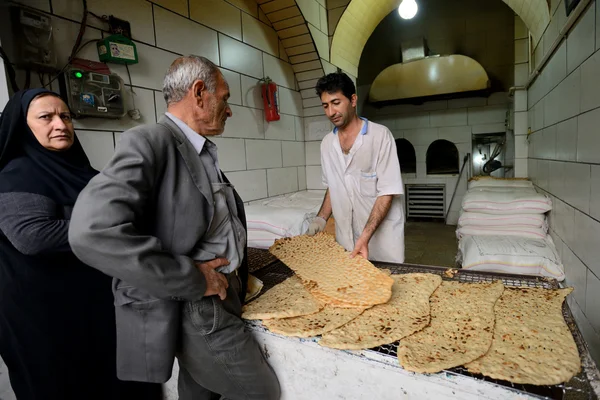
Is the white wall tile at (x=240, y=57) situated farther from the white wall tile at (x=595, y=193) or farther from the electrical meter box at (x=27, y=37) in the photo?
the white wall tile at (x=595, y=193)

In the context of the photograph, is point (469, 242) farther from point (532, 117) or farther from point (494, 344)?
point (532, 117)

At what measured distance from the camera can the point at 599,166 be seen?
1.56m

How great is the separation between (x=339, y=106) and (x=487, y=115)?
5283mm

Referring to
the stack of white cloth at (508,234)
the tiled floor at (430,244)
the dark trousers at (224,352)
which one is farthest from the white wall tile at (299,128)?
the dark trousers at (224,352)

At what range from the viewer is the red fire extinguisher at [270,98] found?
3551mm

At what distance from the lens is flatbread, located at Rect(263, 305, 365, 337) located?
1.13 metres

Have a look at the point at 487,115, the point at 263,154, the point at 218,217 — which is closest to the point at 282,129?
the point at 263,154

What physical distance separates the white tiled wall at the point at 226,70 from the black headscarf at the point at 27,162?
1.64ft

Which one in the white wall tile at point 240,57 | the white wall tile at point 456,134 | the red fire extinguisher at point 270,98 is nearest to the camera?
the white wall tile at point 240,57

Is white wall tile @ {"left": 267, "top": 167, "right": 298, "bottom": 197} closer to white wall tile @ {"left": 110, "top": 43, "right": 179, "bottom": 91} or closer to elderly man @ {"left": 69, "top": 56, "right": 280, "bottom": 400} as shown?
white wall tile @ {"left": 110, "top": 43, "right": 179, "bottom": 91}

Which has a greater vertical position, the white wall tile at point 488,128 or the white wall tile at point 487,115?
the white wall tile at point 487,115

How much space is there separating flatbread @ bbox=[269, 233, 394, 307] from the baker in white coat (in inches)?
7.1

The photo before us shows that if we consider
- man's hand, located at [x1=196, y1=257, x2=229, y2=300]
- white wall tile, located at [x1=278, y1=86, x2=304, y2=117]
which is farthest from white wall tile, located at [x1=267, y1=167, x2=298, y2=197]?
man's hand, located at [x1=196, y1=257, x2=229, y2=300]

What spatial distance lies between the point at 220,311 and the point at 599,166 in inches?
69.2
